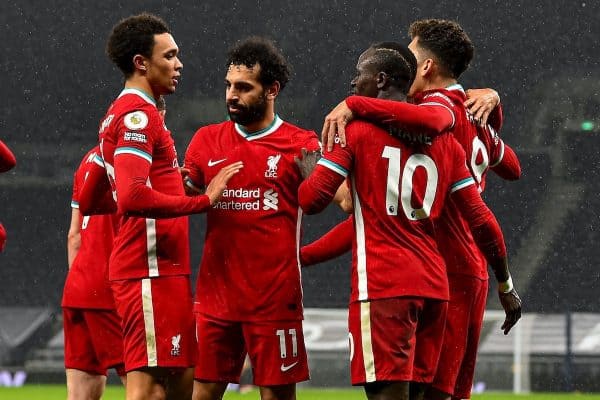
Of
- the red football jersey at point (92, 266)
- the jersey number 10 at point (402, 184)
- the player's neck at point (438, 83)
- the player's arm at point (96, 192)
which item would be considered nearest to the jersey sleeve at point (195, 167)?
the player's arm at point (96, 192)

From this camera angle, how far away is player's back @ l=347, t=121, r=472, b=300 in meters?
3.40

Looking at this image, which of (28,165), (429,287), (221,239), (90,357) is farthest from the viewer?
(28,165)

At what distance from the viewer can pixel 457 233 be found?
3.87 m

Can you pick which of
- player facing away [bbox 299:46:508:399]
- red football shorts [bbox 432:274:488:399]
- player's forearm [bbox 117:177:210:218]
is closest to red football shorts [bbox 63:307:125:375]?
player's forearm [bbox 117:177:210:218]

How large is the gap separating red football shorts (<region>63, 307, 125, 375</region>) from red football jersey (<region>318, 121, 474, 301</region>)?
63.2 inches

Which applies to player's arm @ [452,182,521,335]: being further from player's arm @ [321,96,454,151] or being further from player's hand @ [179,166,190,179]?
player's hand @ [179,166,190,179]

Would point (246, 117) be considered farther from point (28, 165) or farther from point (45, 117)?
point (45, 117)

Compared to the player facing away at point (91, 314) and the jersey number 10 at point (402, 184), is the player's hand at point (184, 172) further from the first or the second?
the jersey number 10 at point (402, 184)

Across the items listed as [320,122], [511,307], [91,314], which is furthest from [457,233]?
[320,122]

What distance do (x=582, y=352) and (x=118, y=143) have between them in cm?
803

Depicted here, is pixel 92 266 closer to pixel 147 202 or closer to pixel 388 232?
pixel 147 202

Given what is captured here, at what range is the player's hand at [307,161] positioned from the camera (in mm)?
4027

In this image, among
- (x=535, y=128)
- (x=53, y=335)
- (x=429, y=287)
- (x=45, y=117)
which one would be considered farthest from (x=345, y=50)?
(x=429, y=287)

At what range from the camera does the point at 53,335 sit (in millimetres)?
11281
